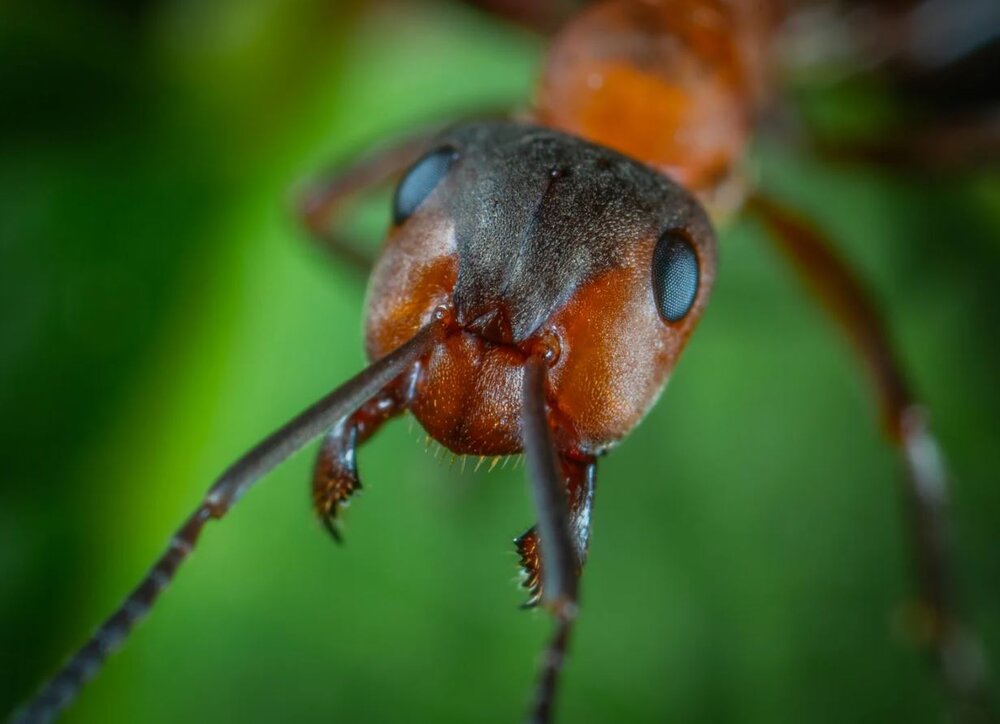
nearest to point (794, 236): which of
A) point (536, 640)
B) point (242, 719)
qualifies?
point (536, 640)

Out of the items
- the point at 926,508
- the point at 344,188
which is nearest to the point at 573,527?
the point at 926,508

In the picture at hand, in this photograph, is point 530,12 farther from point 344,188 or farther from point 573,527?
point 573,527

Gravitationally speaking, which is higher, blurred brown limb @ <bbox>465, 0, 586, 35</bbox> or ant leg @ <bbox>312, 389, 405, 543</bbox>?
blurred brown limb @ <bbox>465, 0, 586, 35</bbox>

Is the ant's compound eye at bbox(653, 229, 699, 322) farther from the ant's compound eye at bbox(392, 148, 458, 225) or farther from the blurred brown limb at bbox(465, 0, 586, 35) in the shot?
the blurred brown limb at bbox(465, 0, 586, 35)

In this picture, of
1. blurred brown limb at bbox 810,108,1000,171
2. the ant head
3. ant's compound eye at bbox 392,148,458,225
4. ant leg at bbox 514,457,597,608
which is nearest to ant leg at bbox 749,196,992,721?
blurred brown limb at bbox 810,108,1000,171

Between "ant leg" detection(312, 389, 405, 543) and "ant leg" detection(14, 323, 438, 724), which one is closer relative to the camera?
"ant leg" detection(14, 323, 438, 724)

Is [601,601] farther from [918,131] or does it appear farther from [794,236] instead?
[918,131]
